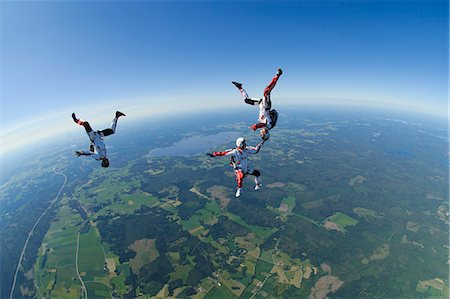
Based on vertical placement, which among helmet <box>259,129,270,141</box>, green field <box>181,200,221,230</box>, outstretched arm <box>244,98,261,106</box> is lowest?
green field <box>181,200,221,230</box>

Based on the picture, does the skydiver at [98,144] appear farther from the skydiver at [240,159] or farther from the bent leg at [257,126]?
the bent leg at [257,126]

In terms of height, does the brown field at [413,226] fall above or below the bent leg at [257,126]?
below

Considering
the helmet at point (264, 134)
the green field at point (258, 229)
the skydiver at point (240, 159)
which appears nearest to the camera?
the helmet at point (264, 134)

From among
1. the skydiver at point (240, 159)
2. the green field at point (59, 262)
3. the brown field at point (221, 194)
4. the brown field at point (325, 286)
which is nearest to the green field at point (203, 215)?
the brown field at point (221, 194)

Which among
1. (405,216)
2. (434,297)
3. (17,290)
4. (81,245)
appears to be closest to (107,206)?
(81,245)

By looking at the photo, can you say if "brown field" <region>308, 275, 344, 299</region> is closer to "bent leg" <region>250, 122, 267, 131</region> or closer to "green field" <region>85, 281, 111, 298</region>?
"green field" <region>85, 281, 111, 298</region>

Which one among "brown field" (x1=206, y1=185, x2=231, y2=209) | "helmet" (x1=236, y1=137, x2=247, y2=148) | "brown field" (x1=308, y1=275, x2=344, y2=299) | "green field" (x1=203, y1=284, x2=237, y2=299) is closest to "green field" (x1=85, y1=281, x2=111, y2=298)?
"green field" (x1=203, y1=284, x2=237, y2=299)

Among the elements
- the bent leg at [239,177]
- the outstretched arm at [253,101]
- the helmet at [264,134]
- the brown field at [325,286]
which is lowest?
the brown field at [325,286]

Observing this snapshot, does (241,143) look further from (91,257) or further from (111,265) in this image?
(91,257)

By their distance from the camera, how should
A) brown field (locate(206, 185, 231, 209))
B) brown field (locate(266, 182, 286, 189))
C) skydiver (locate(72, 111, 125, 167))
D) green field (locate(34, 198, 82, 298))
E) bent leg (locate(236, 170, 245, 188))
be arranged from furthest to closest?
brown field (locate(266, 182, 286, 189))
brown field (locate(206, 185, 231, 209))
green field (locate(34, 198, 82, 298))
bent leg (locate(236, 170, 245, 188))
skydiver (locate(72, 111, 125, 167))

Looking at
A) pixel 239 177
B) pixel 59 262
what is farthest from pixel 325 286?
pixel 59 262

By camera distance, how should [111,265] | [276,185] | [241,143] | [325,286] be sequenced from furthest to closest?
1. [276,185]
2. [111,265]
3. [325,286]
4. [241,143]
